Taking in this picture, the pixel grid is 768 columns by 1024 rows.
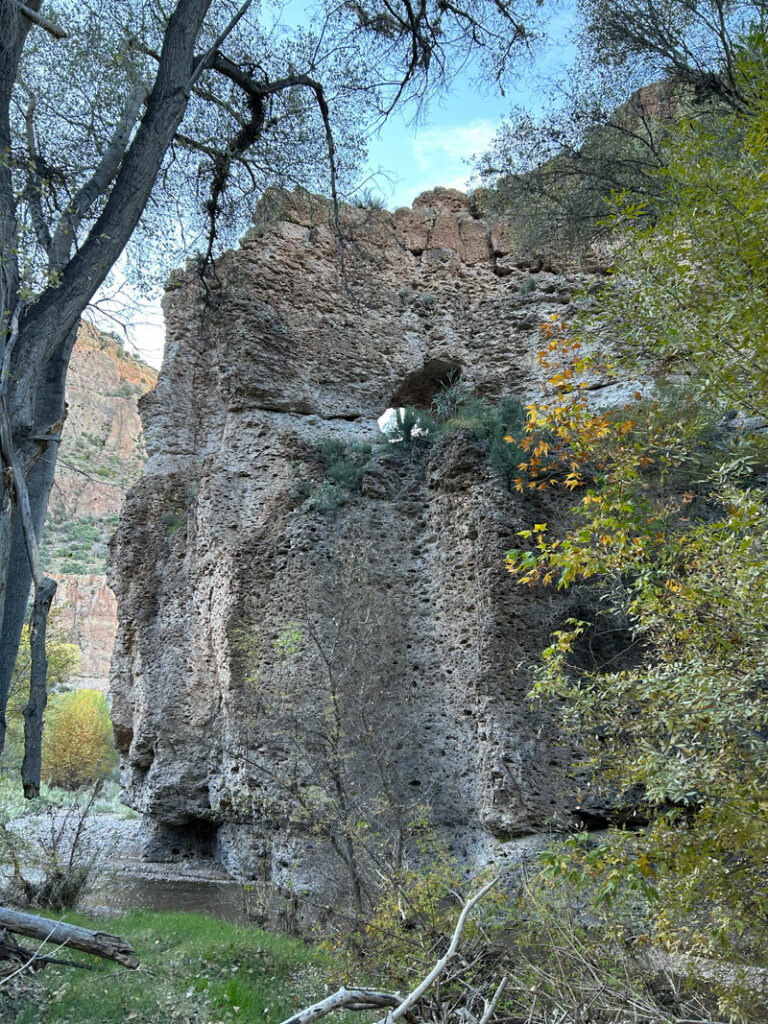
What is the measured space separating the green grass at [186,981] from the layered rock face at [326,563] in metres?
1.21

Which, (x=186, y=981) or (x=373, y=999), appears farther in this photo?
(x=186, y=981)

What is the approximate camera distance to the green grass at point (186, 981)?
4.06 metres

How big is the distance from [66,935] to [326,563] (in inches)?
231

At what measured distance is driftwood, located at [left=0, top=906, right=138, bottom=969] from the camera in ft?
14.1

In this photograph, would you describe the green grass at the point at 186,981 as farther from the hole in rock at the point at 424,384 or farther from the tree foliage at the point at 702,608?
the hole in rock at the point at 424,384

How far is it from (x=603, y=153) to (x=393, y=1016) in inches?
431

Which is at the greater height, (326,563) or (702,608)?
(326,563)

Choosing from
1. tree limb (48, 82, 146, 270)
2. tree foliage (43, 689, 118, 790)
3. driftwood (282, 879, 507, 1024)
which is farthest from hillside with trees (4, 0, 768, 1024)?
tree foliage (43, 689, 118, 790)

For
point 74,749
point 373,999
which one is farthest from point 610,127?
point 74,749

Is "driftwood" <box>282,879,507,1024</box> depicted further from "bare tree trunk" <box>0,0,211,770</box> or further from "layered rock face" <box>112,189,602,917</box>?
"layered rock face" <box>112,189,602,917</box>

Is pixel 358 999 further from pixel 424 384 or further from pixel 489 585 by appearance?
pixel 424 384

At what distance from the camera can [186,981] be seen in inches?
199

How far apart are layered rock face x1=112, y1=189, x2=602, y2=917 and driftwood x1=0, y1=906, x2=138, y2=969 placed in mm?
2489

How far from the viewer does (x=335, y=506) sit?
33.5ft
